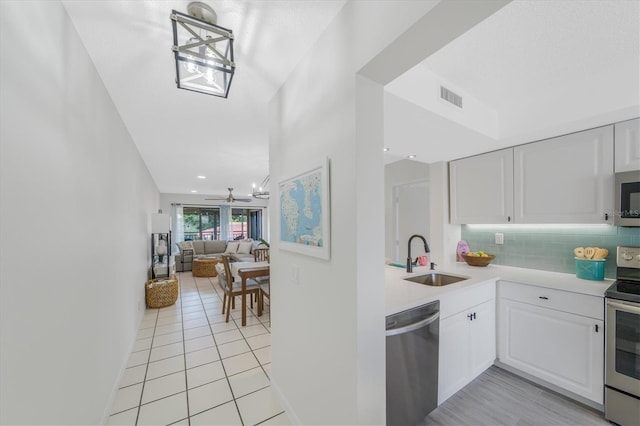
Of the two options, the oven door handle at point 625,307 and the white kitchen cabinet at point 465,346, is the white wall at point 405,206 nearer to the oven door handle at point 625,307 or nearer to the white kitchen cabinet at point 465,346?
the white kitchen cabinet at point 465,346

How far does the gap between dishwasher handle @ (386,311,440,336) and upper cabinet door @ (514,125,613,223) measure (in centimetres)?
161

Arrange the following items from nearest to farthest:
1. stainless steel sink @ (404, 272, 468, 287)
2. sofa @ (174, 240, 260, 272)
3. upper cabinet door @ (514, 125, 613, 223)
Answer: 1. upper cabinet door @ (514, 125, 613, 223)
2. stainless steel sink @ (404, 272, 468, 287)
3. sofa @ (174, 240, 260, 272)

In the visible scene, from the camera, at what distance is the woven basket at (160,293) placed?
3945mm

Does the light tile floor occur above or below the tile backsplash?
below

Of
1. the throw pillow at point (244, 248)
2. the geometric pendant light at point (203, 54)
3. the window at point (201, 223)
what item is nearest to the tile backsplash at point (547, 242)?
the geometric pendant light at point (203, 54)

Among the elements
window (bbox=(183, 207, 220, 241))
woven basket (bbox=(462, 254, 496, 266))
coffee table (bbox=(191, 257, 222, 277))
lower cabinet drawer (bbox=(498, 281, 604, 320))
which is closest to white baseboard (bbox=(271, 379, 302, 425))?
lower cabinet drawer (bbox=(498, 281, 604, 320))

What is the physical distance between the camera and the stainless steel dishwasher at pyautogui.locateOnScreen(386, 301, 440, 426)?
1.40 meters

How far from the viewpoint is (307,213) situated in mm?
1474

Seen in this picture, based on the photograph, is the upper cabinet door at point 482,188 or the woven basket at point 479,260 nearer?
the upper cabinet door at point 482,188

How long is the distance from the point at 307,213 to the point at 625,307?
221cm

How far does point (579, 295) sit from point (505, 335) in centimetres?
69

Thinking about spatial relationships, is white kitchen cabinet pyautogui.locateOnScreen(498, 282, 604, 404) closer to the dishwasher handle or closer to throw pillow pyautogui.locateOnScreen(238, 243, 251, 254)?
the dishwasher handle

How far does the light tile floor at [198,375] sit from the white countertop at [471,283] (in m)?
1.22

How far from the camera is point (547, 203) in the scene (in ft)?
7.39
